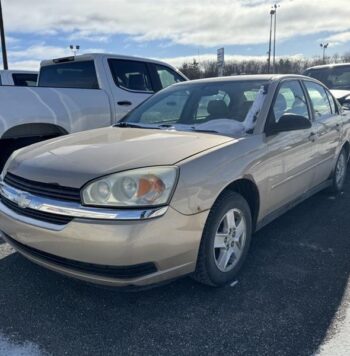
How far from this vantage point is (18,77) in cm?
845

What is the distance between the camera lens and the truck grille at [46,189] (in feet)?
8.01

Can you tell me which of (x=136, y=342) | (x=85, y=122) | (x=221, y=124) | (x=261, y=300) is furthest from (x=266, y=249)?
(x=85, y=122)

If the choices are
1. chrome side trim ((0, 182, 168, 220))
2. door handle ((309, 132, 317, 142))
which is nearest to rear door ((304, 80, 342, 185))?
door handle ((309, 132, 317, 142))

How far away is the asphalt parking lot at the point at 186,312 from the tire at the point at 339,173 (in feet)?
5.86

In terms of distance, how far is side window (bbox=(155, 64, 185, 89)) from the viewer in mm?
6625

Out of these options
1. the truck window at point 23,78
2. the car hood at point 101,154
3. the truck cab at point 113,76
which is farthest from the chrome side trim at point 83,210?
the truck window at point 23,78

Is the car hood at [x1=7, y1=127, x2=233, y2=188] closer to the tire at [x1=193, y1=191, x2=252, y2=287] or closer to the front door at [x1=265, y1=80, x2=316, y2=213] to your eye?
the tire at [x1=193, y1=191, x2=252, y2=287]

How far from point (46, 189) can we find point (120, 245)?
2.20 feet

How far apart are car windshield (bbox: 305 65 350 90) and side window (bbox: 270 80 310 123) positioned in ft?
19.1

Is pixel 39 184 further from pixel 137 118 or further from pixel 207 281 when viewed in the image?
pixel 137 118

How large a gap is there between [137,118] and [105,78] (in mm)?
1972

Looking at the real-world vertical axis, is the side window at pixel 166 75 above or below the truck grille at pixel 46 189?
above

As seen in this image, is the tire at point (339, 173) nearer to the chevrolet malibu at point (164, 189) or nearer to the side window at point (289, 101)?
the side window at point (289, 101)

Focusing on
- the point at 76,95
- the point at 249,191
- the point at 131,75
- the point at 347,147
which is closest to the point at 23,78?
the point at 131,75
